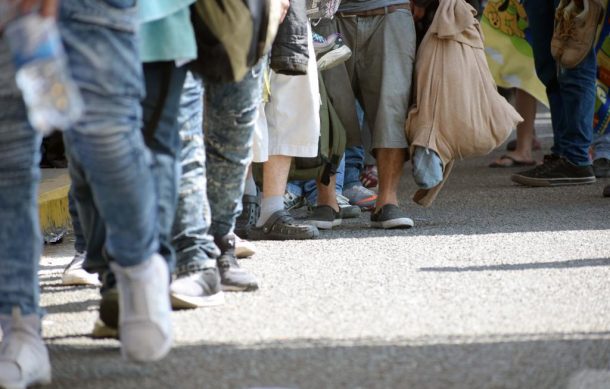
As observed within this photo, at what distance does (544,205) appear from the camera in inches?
263

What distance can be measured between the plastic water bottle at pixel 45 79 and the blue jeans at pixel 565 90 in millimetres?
5542

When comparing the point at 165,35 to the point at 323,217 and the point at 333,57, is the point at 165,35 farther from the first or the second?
the point at 323,217

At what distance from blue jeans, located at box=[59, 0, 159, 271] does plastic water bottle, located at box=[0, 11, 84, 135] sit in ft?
0.71

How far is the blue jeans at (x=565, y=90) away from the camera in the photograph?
7586 mm

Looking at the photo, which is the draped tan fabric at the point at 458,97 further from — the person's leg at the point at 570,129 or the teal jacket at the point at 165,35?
the teal jacket at the point at 165,35

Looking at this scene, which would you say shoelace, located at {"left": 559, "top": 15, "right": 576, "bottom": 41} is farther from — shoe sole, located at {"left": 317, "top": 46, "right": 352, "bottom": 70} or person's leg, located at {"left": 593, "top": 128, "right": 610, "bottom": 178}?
shoe sole, located at {"left": 317, "top": 46, "right": 352, "bottom": 70}

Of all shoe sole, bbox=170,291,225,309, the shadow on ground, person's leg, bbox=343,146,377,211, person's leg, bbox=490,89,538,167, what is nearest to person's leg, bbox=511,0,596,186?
person's leg, bbox=490,89,538,167

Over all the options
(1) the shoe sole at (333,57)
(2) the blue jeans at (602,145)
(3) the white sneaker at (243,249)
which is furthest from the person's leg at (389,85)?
(2) the blue jeans at (602,145)

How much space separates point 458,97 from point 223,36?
8.24 feet

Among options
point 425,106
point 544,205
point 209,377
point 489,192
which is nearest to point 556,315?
point 209,377

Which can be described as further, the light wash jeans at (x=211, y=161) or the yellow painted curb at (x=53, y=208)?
the yellow painted curb at (x=53, y=208)

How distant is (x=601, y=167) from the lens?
8109 millimetres

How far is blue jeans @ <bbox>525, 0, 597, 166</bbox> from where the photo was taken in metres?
7.59

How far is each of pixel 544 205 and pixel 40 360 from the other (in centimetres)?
423
